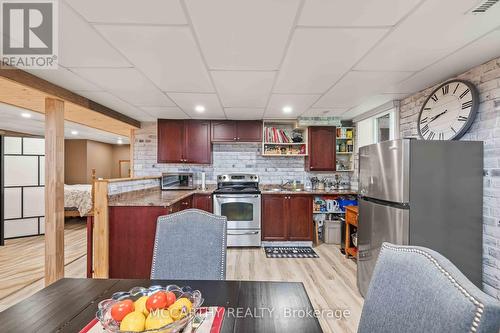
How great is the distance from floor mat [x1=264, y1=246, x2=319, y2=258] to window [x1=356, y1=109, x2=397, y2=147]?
2017mm

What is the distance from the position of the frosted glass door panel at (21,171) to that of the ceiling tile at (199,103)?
3335 mm

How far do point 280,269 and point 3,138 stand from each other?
501 centimetres

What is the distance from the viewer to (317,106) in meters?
3.27

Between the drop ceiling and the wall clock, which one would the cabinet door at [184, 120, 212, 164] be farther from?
the wall clock

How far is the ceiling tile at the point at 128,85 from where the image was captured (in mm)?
2114

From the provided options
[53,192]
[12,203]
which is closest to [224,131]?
[53,192]

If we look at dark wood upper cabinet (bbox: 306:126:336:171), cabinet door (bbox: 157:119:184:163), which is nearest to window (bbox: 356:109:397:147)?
dark wood upper cabinet (bbox: 306:126:336:171)

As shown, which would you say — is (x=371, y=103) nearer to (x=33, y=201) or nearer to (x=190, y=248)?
(x=190, y=248)

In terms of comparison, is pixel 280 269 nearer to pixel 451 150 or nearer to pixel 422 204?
pixel 422 204

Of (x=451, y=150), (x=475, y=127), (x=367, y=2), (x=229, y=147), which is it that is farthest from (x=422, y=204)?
(x=229, y=147)

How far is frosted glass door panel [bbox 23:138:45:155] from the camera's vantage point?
4.41 metres

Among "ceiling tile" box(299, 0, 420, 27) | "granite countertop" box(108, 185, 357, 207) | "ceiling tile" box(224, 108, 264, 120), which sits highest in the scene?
"ceiling tile" box(299, 0, 420, 27)

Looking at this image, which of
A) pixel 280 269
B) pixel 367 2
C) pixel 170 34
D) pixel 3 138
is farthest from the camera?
pixel 3 138

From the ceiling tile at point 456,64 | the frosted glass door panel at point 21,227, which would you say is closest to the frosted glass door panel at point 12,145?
the frosted glass door panel at point 21,227
